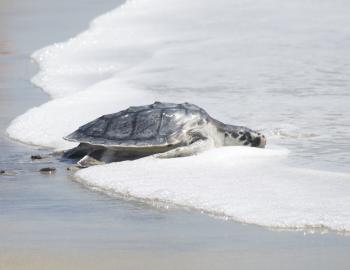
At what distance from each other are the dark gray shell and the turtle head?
216 millimetres

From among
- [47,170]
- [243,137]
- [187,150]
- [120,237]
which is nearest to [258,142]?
[243,137]

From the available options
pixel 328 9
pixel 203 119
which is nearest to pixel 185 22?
pixel 328 9

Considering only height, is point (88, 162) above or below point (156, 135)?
below

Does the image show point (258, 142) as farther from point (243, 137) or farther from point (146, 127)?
point (146, 127)

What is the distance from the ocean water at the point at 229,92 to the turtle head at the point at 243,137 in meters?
0.15

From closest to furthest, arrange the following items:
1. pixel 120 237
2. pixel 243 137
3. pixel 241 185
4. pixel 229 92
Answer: pixel 120 237, pixel 241 185, pixel 243 137, pixel 229 92

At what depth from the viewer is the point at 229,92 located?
448 inches

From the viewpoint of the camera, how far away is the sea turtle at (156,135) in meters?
8.48

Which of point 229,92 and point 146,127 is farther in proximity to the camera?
point 229,92

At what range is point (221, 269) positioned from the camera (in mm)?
5477

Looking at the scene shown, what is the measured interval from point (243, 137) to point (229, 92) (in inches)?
109

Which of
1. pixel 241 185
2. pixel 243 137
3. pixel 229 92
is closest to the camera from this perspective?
pixel 241 185

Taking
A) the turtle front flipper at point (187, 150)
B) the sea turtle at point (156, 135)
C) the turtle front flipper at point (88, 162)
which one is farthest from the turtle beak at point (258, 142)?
the turtle front flipper at point (88, 162)

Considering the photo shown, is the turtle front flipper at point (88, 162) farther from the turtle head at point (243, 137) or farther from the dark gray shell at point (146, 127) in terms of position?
the turtle head at point (243, 137)
